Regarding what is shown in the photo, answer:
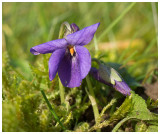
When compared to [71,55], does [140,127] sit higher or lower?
lower

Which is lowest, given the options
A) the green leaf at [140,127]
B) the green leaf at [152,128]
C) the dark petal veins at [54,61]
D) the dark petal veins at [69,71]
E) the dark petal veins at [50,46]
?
the green leaf at [152,128]

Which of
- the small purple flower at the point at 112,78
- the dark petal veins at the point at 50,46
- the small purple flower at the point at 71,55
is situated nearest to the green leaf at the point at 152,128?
the small purple flower at the point at 112,78

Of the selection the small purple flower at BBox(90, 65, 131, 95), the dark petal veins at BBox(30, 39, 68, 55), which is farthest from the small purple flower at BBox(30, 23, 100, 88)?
the small purple flower at BBox(90, 65, 131, 95)

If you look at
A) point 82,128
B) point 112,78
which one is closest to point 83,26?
point 112,78

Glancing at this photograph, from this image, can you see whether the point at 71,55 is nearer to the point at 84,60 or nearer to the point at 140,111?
the point at 84,60

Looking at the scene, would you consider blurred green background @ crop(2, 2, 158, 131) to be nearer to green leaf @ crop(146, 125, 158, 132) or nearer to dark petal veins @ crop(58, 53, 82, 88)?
green leaf @ crop(146, 125, 158, 132)

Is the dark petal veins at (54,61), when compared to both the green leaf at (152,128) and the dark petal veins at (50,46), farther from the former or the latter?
the green leaf at (152,128)

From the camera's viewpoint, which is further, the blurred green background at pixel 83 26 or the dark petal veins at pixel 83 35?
the blurred green background at pixel 83 26
